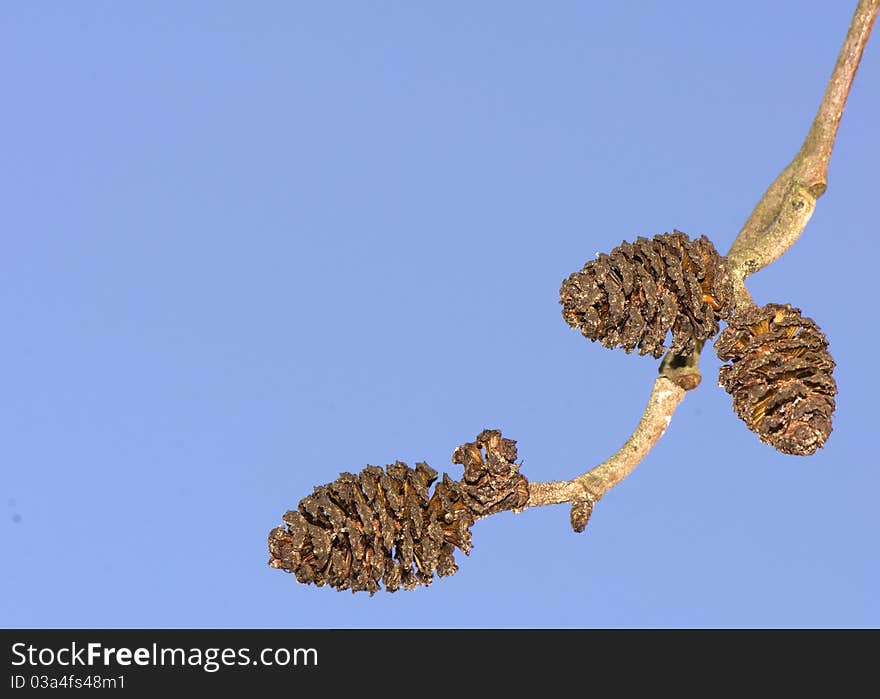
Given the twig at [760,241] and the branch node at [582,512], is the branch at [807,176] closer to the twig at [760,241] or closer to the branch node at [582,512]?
the twig at [760,241]

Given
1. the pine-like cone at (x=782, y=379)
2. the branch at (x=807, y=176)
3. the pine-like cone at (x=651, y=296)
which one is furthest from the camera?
the branch at (x=807, y=176)

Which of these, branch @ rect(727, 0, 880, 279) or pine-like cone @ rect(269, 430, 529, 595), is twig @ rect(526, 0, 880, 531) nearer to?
branch @ rect(727, 0, 880, 279)

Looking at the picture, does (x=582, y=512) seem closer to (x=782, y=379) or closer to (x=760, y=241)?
(x=782, y=379)

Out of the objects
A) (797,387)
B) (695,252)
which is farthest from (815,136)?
(797,387)

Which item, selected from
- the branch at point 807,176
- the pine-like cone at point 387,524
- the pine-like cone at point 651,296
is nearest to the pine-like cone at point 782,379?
the pine-like cone at point 651,296

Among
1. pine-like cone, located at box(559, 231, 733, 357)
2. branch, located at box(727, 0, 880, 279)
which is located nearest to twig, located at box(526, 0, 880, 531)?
branch, located at box(727, 0, 880, 279)

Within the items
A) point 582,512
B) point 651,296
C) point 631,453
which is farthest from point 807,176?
point 582,512
